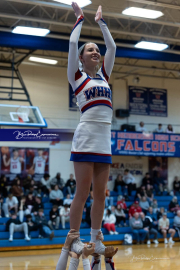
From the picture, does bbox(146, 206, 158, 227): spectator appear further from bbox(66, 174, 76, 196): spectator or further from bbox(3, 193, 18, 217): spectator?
bbox(3, 193, 18, 217): spectator

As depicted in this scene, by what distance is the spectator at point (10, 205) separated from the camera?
14148mm

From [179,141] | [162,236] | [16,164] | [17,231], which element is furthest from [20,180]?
[179,141]

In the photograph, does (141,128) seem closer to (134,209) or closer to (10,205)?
(134,209)

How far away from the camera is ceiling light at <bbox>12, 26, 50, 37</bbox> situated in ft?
45.1

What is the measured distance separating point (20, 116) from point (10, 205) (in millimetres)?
3570

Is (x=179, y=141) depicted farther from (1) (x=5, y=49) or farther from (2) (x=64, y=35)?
(1) (x=5, y=49)

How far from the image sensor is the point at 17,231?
1331 cm

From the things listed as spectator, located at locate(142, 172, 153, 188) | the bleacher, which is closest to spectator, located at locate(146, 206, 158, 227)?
the bleacher

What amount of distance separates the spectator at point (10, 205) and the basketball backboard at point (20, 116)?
127 inches

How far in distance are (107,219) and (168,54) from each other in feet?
25.9

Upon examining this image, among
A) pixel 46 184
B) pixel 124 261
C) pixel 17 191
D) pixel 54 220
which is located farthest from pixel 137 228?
pixel 124 261

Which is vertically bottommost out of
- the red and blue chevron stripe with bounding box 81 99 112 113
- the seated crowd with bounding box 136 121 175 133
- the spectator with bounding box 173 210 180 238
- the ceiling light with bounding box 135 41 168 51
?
the spectator with bounding box 173 210 180 238

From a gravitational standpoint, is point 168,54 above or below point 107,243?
above

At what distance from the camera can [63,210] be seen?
14.4m
